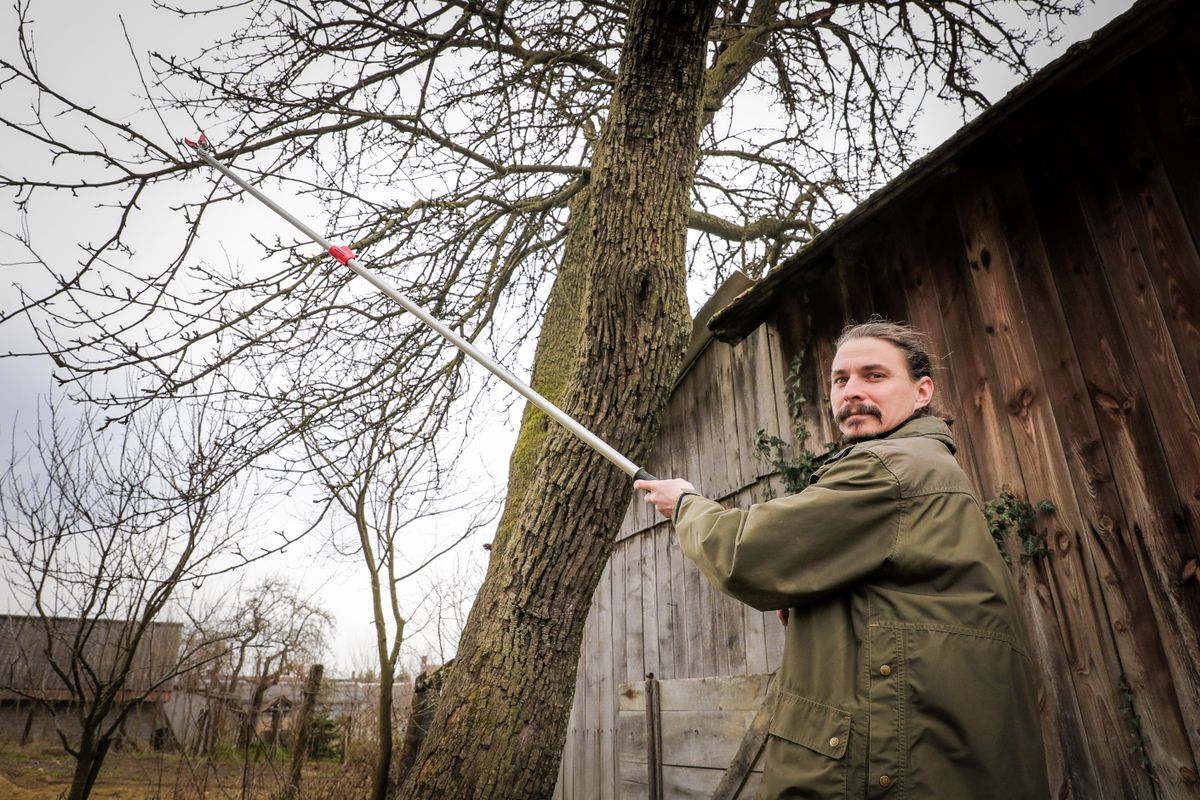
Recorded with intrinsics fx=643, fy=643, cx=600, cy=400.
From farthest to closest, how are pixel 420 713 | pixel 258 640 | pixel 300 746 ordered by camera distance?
pixel 258 640 < pixel 300 746 < pixel 420 713

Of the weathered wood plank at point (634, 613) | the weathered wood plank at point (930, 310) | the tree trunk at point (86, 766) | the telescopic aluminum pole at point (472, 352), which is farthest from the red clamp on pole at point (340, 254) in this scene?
the tree trunk at point (86, 766)

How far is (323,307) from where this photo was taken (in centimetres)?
386

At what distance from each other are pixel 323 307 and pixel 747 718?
11.1 feet

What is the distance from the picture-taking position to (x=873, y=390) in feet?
5.97

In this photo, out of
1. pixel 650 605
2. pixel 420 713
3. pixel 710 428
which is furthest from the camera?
pixel 420 713

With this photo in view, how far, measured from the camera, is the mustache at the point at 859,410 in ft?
5.87

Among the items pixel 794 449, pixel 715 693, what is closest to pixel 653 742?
pixel 715 693

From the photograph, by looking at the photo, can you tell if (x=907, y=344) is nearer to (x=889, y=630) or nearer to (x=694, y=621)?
(x=889, y=630)

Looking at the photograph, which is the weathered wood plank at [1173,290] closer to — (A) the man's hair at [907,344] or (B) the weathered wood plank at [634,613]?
(A) the man's hair at [907,344]

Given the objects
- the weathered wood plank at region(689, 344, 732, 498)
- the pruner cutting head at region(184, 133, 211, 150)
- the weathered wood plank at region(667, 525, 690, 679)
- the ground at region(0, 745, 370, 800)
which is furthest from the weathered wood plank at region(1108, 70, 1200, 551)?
the ground at region(0, 745, 370, 800)

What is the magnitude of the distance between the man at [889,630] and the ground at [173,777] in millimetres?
5142

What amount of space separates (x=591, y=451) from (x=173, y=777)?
11.3 metres

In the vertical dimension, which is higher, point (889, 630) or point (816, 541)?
point (816, 541)

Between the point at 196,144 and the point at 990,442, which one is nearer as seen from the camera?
the point at 990,442
